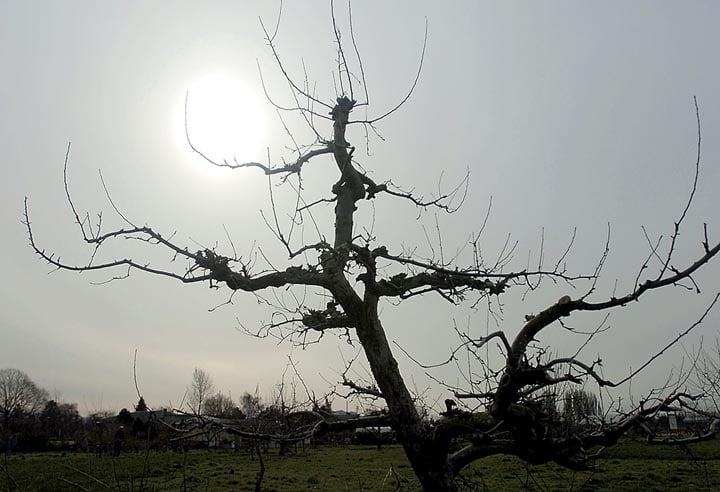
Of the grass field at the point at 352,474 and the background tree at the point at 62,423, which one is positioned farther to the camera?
the grass field at the point at 352,474

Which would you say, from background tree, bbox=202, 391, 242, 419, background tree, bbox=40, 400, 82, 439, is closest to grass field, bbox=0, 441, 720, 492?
background tree, bbox=40, 400, 82, 439

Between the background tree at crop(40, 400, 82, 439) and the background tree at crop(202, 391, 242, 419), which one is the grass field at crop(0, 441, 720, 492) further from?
the background tree at crop(202, 391, 242, 419)

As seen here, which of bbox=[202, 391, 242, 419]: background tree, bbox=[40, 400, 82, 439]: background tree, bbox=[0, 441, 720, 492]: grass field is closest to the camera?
bbox=[202, 391, 242, 419]: background tree

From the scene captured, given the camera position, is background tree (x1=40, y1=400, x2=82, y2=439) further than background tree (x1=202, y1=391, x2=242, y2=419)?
Yes

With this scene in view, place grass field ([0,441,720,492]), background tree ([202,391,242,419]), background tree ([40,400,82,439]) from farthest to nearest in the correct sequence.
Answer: grass field ([0,441,720,492]), background tree ([40,400,82,439]), background tree ([202,391,242,419])

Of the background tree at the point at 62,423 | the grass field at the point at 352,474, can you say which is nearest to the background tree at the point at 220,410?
the background tree at the point at 62,423

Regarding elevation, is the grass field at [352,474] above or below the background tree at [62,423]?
below

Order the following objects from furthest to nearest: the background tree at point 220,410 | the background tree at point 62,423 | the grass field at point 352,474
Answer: the grass field at point 352,474 → the background tree at point 62,423 → the background tree at point 220,410

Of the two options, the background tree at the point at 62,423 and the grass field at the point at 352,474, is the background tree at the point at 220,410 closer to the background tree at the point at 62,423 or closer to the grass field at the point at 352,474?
the background tree at the point at 62,423

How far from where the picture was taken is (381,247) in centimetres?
458

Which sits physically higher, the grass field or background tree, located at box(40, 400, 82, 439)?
background tree, located at box(40, 400, 82, 439)

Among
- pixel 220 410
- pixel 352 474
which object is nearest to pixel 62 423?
pixel 352 474

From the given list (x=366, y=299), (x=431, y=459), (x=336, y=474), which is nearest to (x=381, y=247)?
(x=366, y=299)

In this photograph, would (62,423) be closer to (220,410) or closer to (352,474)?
(352,474)
